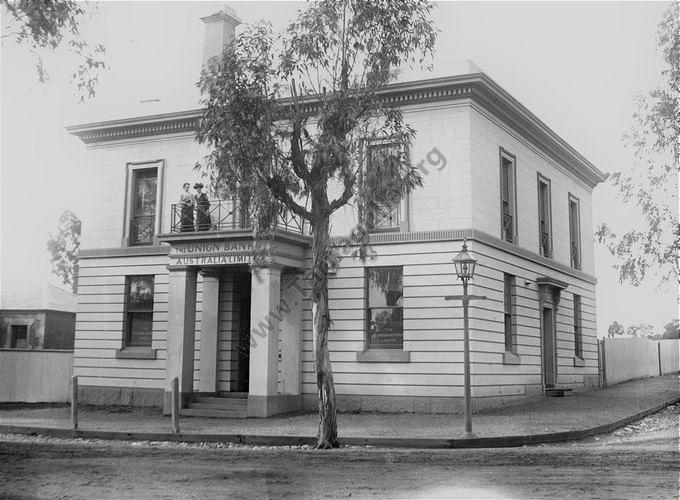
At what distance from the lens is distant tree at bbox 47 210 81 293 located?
51.3m

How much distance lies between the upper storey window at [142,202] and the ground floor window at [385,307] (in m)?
7.67

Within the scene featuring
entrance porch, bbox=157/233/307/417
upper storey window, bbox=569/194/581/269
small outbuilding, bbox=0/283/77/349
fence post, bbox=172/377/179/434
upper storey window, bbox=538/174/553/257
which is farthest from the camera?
small outbuilding, bbox=0/283/77/349

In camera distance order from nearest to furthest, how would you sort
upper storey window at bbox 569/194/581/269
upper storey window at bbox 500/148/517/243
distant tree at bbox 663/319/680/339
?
upper storey window at bbox 500/148/517/243 → upper storey window at bbox 569/194/581/269 → distant tree at bbox 663/319/680/339

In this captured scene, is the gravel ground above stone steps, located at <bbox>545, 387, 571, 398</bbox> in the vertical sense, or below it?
below

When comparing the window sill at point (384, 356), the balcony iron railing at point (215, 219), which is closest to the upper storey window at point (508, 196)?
the window sill at point (384, 356)

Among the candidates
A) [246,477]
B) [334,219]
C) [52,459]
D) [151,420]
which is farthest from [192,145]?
[246,477]

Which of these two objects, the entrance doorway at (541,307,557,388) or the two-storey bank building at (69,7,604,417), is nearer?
the two-storey bank building at (69,7,604,417)

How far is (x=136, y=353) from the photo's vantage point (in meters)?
23.8

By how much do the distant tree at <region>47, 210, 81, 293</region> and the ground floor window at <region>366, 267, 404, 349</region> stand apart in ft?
115

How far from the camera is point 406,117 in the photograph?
70.2 ft

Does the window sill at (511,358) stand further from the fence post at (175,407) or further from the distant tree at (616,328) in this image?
the distant tree at (616,328)

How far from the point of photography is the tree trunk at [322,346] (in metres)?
14.0

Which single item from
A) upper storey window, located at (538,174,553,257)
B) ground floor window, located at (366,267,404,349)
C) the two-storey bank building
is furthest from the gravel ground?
upper storey window, located at (538,174,553,257)

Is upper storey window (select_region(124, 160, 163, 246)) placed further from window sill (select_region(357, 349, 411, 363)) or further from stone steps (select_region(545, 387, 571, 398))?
stone steps (select_region(545, 387, 571, 398))
